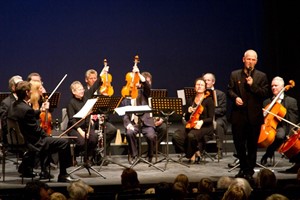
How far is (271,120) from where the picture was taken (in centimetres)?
816

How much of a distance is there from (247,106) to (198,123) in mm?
1560

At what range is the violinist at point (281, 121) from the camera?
28.0ft

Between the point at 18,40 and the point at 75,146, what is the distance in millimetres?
3799

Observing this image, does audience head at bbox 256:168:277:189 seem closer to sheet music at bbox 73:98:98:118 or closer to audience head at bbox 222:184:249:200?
audience head at bbox 222:184:249:200

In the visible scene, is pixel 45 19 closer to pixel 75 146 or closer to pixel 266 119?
pixel 75 146

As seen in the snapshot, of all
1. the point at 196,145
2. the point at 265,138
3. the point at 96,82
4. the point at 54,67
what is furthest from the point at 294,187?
the point at 54,67

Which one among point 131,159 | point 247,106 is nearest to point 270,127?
point 247,106

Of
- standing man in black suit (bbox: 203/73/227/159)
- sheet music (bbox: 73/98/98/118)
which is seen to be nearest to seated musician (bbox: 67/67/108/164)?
sheet music (bbox: 73/98/98/118)

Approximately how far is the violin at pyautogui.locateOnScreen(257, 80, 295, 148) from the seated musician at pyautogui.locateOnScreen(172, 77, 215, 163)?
966 millimetres

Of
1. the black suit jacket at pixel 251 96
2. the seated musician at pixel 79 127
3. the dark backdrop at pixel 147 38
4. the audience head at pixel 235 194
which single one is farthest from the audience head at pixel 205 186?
the dark backdrop at pixel 147 38

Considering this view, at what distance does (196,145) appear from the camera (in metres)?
8.80

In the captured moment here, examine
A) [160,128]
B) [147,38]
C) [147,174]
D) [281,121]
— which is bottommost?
[147,174]

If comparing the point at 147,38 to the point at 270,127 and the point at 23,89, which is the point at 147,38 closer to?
the point at 270,127

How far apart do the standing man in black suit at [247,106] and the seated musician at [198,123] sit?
134 cm
